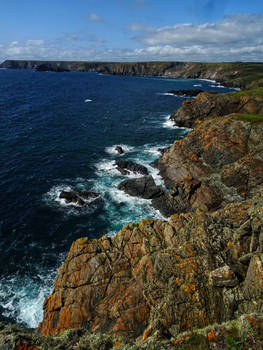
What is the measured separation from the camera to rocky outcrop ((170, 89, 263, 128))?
218 feet

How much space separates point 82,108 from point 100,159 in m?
61.8

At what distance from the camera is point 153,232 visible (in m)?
23.3

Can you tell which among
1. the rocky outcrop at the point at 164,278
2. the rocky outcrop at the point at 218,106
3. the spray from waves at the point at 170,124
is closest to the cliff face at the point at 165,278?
the rocky outcrop at the point at 164,278

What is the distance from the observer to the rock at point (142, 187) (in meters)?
44.0

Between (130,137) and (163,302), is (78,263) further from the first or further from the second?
(130,137)

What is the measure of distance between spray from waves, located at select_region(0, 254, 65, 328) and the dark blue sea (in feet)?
0.34

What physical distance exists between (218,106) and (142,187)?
49962 mm

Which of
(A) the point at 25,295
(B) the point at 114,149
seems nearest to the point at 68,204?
(A) the point at 25,295

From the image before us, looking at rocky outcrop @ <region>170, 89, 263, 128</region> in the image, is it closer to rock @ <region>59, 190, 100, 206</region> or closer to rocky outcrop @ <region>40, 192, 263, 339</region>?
rock @ <region>59, 190, 100, 206</region>

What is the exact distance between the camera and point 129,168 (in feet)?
173

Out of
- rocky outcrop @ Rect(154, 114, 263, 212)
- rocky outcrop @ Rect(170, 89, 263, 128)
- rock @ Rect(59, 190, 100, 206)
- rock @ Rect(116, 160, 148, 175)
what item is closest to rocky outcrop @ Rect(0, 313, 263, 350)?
rocky outcrop @ Rect(154, 114, 263, 212)

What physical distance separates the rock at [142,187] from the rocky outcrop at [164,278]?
1939 cm

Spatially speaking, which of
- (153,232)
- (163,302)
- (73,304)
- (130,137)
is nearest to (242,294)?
(163,302)

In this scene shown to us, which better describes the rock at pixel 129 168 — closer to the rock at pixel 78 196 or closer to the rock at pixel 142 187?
the rock at pixel 142 187
